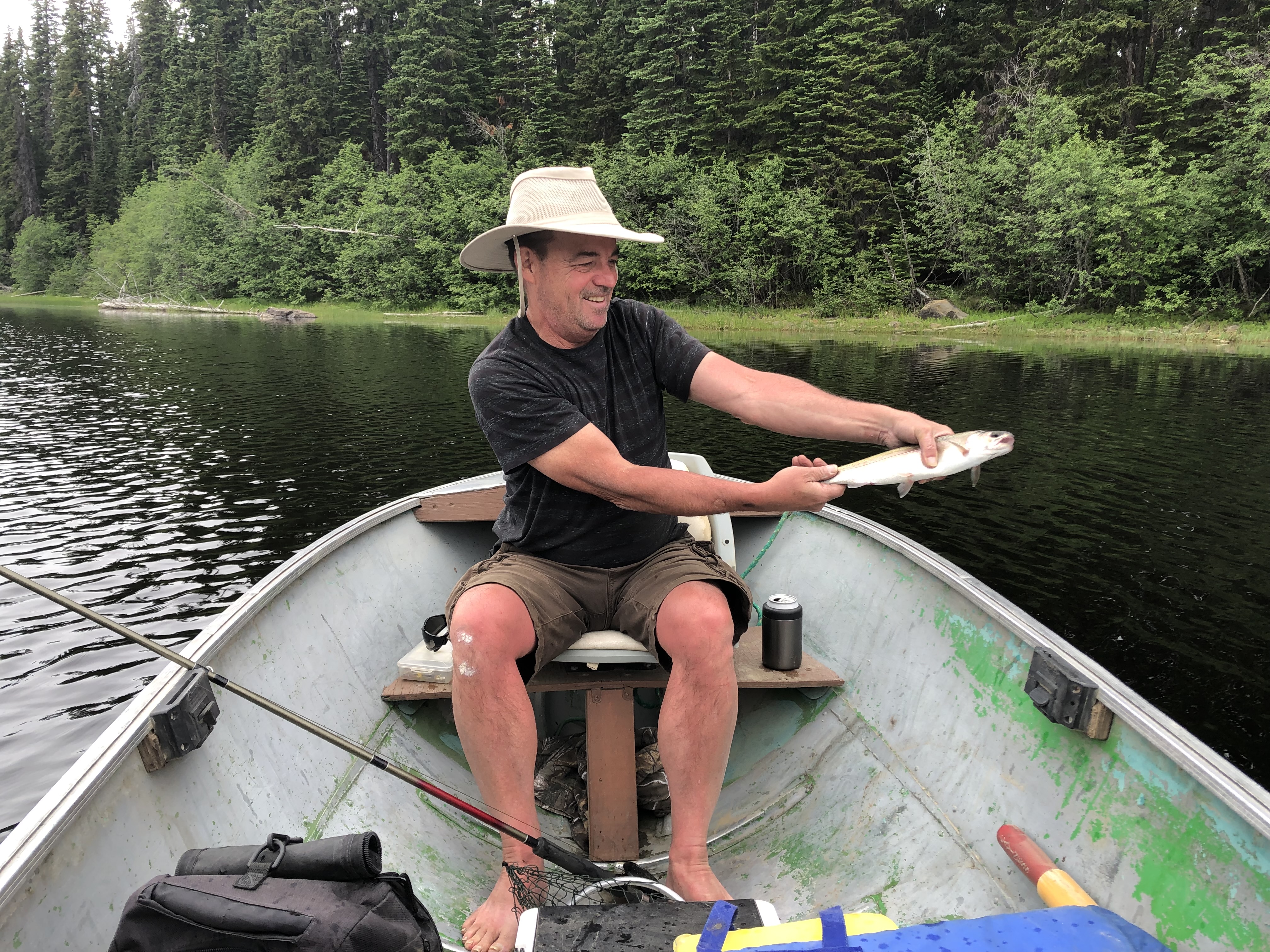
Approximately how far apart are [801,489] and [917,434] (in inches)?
18.4

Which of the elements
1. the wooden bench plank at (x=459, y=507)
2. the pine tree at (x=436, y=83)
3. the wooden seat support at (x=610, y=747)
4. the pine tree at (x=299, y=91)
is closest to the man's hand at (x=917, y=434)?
the wooden seat support at (x=610, y=747)

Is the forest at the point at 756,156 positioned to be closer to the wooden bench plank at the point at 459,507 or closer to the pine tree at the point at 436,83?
the pine tree at the point at 436,83

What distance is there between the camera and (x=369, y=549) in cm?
407

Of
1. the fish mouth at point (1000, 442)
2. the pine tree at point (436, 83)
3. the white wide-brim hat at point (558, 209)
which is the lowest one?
the fish mouth at point (1000, 442)

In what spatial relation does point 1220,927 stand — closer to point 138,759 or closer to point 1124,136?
point 138,759

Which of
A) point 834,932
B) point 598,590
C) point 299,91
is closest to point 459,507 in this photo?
point 598,590

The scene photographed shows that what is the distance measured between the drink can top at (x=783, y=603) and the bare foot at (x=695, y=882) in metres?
1.13

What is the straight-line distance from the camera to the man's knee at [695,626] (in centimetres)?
256

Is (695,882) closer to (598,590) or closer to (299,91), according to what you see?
(598,590)

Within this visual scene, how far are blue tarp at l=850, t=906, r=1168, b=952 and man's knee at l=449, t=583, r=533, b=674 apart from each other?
138cm

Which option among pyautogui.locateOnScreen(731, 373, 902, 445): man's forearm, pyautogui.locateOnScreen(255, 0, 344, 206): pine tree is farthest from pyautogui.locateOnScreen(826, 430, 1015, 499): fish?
pyautogui.locateOnScreen(255, 0, 344, 206): pine tree

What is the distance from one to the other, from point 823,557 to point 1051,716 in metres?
2.02

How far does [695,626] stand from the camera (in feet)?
8.45

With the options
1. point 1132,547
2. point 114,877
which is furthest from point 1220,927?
point 1132,547
